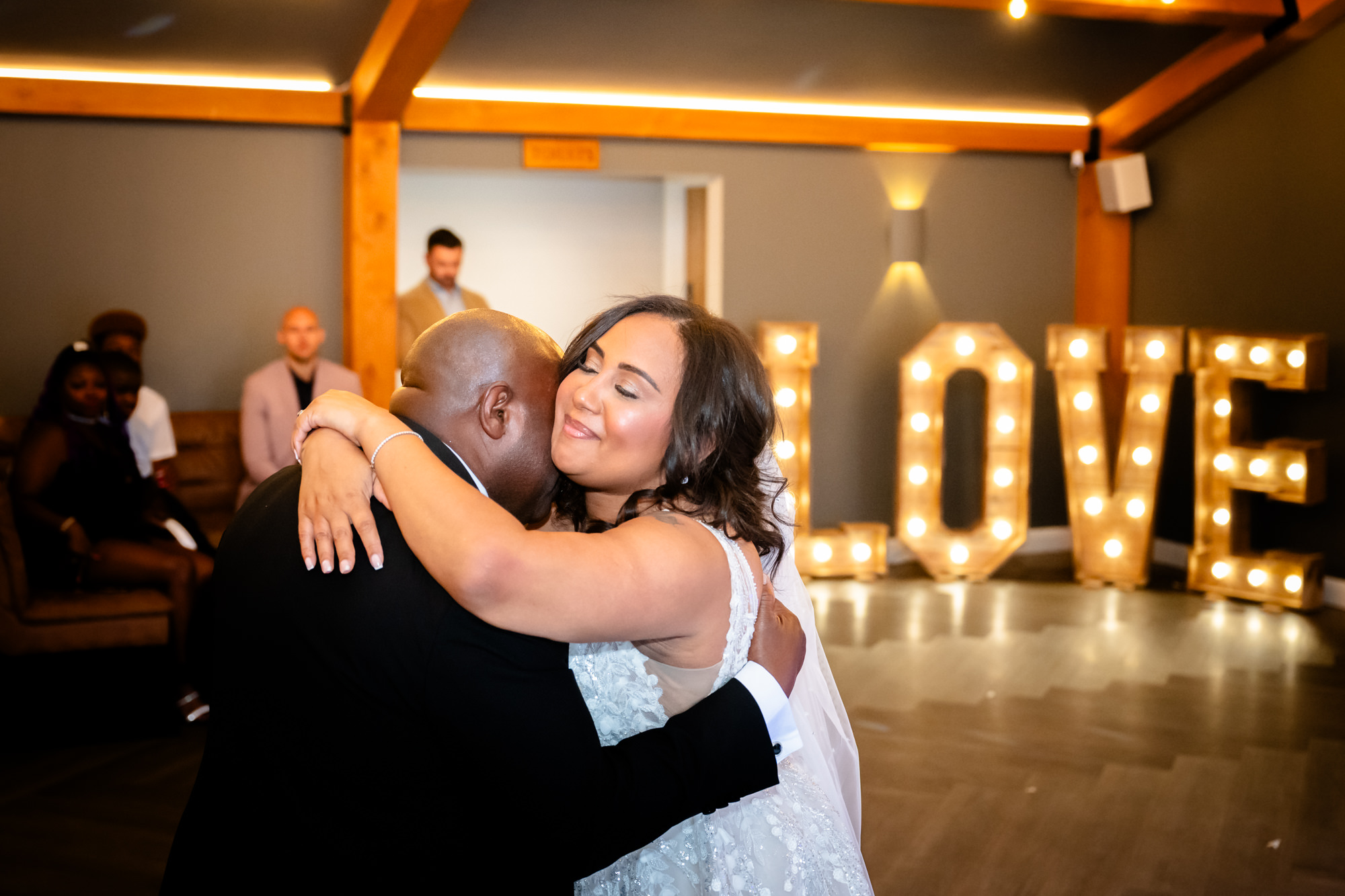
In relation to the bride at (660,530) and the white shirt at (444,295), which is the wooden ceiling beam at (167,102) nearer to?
the white shirt at (444,295)

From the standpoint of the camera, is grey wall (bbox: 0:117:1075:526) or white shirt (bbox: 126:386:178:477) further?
grey wall (bbox: 0:117:1075:526)

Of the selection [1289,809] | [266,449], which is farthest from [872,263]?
[1289,809]

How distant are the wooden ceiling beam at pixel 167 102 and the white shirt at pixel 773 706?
5.49 metres

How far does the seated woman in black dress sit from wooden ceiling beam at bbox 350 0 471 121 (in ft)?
6.64

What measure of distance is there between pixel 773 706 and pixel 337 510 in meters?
0.65

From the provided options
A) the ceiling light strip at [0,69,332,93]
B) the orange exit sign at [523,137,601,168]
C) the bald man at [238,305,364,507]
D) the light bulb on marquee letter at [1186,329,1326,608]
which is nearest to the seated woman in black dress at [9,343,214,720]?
the bald man at [238,305,364,507]

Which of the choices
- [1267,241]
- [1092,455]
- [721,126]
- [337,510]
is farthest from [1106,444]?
[337,510]

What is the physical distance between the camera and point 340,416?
145cm

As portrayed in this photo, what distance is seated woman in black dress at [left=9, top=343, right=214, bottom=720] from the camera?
4.27m

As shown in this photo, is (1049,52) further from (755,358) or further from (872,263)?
(755,358)

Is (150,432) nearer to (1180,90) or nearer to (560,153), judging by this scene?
(560,153)

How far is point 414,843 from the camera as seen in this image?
1.31 meters

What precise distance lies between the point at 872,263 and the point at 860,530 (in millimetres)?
1848

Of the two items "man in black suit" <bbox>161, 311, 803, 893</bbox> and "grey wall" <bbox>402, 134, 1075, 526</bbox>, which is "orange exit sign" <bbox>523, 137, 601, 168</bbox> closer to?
"grey wall" <bbox>402, 134, 1075, 526</bbox>
